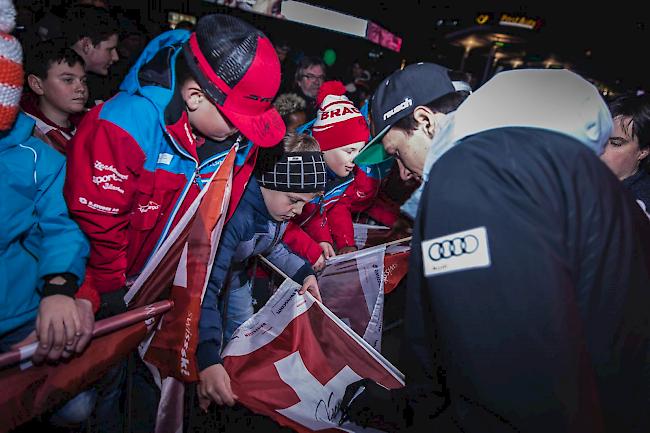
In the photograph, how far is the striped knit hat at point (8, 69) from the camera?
1471 mm

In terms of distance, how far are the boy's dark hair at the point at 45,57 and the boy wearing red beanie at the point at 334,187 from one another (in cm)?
197

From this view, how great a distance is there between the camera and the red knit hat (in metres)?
3.43

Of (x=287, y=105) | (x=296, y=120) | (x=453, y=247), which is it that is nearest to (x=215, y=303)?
(x=453, y=247)

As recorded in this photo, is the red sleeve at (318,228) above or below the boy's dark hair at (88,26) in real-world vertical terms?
below

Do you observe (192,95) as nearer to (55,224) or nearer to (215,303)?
(55,224)

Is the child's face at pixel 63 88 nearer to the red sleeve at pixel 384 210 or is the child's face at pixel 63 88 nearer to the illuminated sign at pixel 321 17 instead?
the red sleeve at pixel 384 210

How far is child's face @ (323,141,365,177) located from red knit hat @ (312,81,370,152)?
34 millimetres

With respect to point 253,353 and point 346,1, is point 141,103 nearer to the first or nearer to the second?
point 253,353

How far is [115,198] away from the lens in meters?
1.91

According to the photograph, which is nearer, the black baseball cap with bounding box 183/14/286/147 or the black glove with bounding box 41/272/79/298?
the black glove with bounding box 41/272/79/298

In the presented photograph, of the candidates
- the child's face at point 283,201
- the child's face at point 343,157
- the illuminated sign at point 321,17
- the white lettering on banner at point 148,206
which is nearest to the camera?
the white lettering on banner at point 148,206

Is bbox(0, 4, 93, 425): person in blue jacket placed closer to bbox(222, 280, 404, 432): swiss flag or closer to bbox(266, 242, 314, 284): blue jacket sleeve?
bbox(222, 280, 404, 432): swiss flag

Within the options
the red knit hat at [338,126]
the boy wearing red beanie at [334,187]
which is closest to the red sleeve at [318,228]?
the boy wearing red beanie at [334,187]

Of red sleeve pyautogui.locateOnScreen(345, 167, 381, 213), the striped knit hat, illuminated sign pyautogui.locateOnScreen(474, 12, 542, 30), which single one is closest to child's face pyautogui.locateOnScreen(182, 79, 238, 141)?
the striped knit hat
